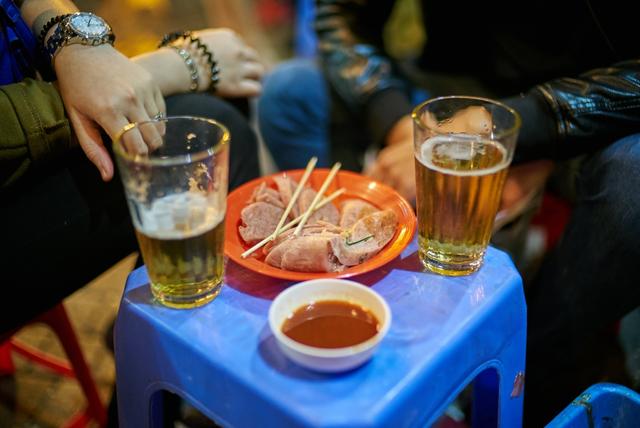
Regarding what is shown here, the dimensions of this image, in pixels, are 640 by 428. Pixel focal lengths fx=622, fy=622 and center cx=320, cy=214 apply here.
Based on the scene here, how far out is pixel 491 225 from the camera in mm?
847

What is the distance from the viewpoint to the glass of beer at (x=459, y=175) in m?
0.81

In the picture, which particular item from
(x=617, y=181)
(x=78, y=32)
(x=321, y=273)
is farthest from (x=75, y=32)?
(x=617, y=181)

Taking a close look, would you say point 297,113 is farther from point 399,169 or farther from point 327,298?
point 327,298

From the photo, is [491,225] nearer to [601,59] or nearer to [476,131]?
[476,131]

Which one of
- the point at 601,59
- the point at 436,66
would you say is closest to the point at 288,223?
the point at 601,59

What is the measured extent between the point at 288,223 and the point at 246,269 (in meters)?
0.11

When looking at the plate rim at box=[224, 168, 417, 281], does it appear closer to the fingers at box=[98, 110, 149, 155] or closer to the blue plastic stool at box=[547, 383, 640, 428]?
the fingers at box=[98, 110, 149, 155]

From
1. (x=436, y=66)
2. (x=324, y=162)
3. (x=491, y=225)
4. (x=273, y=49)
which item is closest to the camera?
A: (x=491, y=225)

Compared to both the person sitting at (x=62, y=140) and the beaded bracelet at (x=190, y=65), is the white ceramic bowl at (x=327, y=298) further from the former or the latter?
the beaded bracelet at (x=190, y=65)

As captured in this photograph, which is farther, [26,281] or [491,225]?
[26,281]

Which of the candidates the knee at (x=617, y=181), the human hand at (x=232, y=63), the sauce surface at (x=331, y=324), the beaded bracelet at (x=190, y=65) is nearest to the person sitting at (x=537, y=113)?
the knee at (x=617, y=181)

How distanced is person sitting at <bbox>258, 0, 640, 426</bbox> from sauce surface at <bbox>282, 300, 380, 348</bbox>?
53cm

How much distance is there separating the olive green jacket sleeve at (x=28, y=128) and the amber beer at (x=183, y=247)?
0.25m

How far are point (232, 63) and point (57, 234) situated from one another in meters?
0.49
